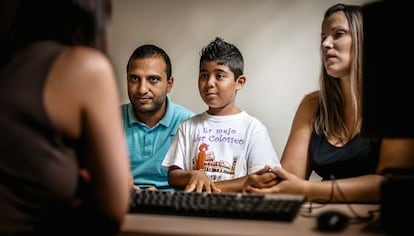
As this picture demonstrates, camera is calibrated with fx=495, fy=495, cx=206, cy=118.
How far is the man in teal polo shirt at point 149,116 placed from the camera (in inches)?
88.7

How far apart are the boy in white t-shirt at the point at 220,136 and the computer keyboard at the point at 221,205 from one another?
2.66 feet

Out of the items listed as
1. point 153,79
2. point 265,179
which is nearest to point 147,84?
point 153,79

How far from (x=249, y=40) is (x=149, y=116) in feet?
2.06

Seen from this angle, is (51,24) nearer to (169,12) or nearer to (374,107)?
(374,107)

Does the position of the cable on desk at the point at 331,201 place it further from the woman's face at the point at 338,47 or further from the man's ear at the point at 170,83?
the man's ear at the point at 170,83

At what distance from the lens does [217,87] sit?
215 cm

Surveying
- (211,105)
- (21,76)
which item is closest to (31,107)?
(21,76)

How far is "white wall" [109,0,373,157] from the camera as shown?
2.43 meters

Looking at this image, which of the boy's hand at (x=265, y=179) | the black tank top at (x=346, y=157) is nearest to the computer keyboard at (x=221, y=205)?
the boy's hand at (x=265, y=179)

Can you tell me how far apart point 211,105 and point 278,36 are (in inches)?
21.6

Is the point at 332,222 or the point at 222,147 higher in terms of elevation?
the point at 332,222

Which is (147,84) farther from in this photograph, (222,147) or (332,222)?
(332,222)

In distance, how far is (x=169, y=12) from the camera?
2564mm

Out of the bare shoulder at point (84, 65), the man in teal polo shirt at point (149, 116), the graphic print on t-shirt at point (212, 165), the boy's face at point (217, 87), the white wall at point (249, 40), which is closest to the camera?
the bare shoulder at point (84, 65)
